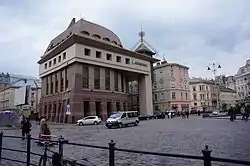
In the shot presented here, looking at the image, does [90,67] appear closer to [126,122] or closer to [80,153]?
[126,122]

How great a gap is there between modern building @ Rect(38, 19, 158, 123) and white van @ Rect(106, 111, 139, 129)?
1469cm

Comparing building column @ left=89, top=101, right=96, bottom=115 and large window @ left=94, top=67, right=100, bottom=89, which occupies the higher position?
large window @ left=94, top=67, right=100, bottom=89

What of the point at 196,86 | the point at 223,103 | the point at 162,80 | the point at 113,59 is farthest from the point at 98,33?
the point at 223,103

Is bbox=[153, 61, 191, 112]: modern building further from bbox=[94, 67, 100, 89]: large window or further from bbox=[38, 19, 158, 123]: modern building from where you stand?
bbox=[94, 67, 100, 89]: large window

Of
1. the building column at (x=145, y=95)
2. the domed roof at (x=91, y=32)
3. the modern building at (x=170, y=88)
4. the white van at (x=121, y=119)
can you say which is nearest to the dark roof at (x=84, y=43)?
the domed roof at (x=91, y=32)

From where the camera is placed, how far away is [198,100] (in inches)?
3999

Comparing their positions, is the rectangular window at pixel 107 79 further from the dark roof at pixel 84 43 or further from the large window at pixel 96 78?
the dark roof at pixel 84 43

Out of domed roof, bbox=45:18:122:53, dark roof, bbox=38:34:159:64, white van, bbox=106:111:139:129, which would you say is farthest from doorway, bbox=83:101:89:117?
white van, bbox=106:111:139:129

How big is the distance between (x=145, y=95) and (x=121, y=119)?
35.7 meters

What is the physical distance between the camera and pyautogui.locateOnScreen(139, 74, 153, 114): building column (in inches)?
2712

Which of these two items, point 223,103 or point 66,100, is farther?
point 223,103

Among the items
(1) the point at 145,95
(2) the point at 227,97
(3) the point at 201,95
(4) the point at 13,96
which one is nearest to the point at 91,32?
(1) the point at 145,95

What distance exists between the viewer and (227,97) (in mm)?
119250

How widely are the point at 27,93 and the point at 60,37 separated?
37.1m
